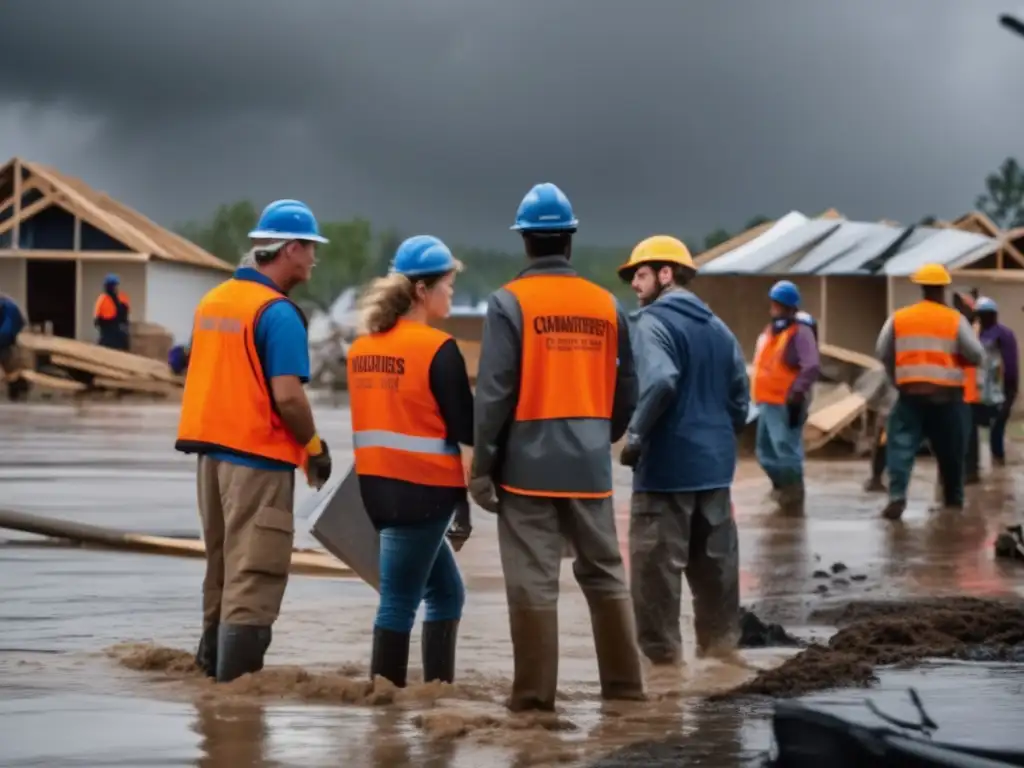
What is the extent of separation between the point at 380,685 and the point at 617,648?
88cm

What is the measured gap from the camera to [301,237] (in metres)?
8.15

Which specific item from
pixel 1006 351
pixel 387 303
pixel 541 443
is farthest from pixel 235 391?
pixel 1006 351

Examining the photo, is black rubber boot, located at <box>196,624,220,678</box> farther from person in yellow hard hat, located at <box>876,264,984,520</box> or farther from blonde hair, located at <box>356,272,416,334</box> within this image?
person in yellow hard hat, located at <box>876,264,984,520</box>

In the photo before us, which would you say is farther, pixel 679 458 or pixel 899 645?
pixel 679 458

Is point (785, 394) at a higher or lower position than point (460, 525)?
higher

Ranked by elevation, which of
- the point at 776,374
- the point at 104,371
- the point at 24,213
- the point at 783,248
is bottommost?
the point at 776,374

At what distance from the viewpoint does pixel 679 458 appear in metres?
9.32

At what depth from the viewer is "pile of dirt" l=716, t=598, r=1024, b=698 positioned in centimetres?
793

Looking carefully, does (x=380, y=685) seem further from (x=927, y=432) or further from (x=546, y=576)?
(x=927, y=432)

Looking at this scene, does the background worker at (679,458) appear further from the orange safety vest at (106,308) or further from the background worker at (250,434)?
the orange safety vest at (106,308)

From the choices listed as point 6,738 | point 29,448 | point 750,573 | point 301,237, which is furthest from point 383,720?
point 29,448

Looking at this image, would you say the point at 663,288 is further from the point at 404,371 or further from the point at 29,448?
the point at 29,448

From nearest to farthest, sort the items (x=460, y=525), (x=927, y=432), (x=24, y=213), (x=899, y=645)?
(x=460, y=525) → (x=899, y=645) → (x=927, y=432) → (x=24, y=213)

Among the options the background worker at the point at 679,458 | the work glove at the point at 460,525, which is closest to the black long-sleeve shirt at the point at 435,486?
the work glove at the point at 460,525
